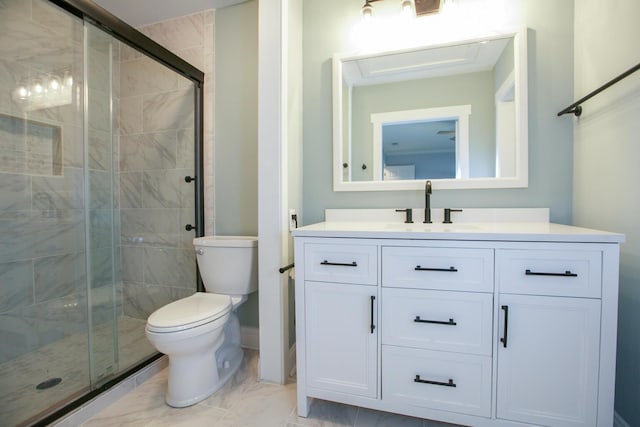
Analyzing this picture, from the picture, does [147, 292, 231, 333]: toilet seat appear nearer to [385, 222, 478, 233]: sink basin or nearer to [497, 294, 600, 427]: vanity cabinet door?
[385, 222, 478, 233]: sink basin

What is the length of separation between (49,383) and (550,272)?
233cm

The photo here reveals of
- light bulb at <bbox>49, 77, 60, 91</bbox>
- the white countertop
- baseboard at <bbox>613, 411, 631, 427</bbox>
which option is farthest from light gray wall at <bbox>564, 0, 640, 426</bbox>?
light bulb at <bbox>49, 77, 60, 91</bbox>

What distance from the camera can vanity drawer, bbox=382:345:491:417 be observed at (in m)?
1.03

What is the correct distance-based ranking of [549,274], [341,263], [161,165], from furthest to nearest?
[161,165], [341,263], [549,274]

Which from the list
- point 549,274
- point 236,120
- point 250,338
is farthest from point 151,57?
point 549,274

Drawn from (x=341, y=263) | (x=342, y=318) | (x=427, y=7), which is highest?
(x=427, y=7)

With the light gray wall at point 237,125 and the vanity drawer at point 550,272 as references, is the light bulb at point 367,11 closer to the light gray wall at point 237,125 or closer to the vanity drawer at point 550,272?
the light gray wall at point 237,125

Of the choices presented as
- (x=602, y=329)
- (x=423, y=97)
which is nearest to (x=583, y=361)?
(x=602, y=329)

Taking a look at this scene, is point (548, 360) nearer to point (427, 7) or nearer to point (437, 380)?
point (437, 380)

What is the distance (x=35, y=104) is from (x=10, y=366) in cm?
146

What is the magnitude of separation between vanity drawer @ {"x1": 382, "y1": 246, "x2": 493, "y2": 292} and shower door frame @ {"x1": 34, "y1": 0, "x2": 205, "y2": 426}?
57.6 inches

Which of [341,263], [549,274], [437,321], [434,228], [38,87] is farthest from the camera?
[38,87]

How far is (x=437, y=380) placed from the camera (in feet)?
3.51

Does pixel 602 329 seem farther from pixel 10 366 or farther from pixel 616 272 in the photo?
pixel 10 366
